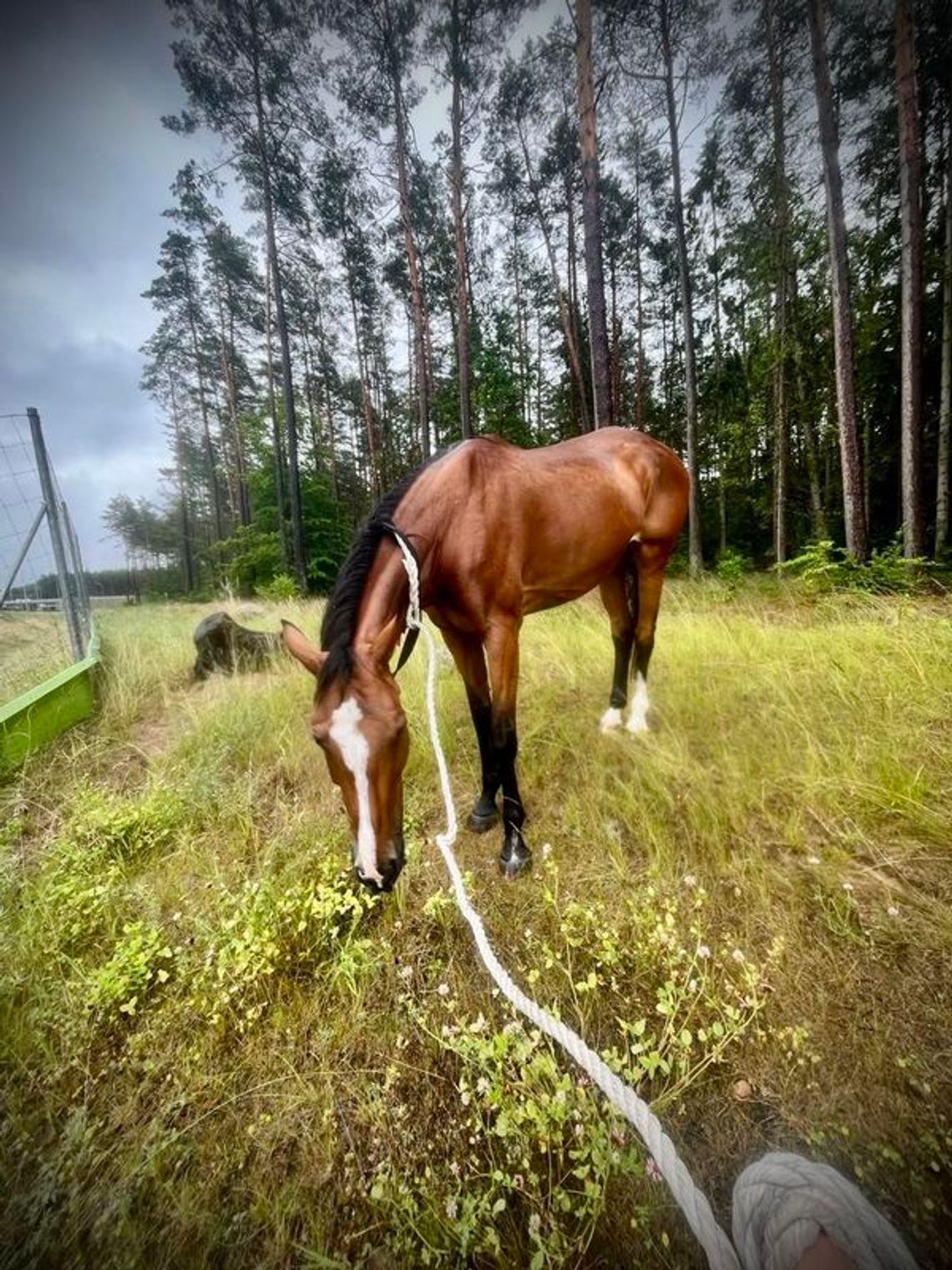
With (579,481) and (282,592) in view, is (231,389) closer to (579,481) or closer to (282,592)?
(282,592)

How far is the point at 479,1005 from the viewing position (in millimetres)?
1350

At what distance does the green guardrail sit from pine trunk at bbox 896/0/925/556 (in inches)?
386

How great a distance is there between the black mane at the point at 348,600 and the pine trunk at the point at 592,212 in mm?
5100

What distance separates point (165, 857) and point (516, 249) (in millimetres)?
17821

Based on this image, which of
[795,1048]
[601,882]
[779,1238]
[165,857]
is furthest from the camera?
[165,857]

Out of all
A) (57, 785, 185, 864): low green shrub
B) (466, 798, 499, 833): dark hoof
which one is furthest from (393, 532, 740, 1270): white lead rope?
(57, 785, 185, 864): low green shrub

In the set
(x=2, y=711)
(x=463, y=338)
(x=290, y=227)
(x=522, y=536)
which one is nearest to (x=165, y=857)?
(x=2, y=711)

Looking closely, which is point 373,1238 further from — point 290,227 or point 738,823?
point 290,227

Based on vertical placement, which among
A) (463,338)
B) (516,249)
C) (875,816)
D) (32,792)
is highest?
(516,249)

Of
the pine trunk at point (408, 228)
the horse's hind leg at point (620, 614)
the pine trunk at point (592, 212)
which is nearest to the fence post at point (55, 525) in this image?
the horse's hind leg at point (620, 614)

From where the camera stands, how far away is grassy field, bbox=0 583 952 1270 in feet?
3.20

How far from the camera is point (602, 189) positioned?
40.7 feet

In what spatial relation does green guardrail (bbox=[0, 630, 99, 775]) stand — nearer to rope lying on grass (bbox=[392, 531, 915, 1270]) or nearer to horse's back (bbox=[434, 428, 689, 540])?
horse's back (bbox=[434, 428, 689, 540])

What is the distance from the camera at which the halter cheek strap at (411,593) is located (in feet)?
4.99
